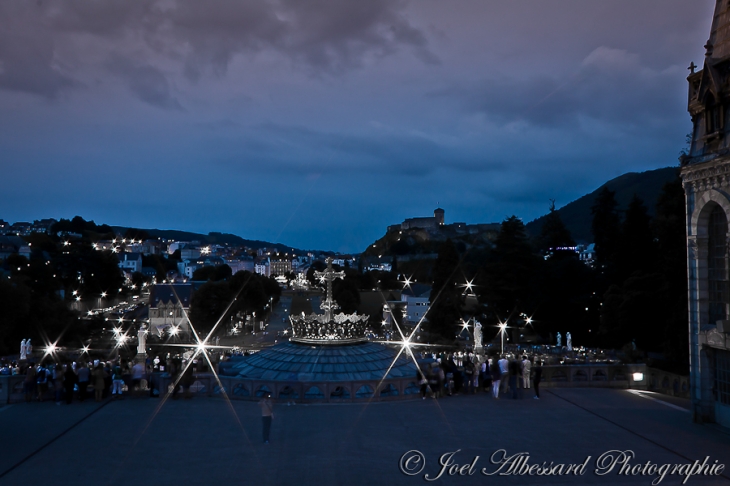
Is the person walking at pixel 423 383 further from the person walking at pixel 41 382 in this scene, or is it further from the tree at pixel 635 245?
the tree at pixel 635 245

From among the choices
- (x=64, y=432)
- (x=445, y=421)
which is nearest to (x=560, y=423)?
(x=445, y=421)

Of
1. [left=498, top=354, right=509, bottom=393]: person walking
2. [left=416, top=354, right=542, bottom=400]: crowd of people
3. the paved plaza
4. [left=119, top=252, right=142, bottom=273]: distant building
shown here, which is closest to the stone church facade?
the paved plaza

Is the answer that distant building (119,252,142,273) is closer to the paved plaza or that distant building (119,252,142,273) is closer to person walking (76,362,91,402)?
person walking (76,362,91,402)

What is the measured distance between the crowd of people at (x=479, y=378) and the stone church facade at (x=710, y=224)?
15.4 ft

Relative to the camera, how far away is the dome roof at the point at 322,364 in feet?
64.2

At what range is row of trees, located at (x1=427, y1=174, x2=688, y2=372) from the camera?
33.8 meters

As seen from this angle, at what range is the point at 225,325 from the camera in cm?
7856

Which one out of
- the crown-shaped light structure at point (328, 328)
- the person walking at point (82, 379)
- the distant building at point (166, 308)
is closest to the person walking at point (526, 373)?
the crown-shaped light structure at point (328, 328)

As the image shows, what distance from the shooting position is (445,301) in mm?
61125

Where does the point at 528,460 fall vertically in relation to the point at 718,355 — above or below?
below

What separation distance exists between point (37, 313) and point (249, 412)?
1747 inches

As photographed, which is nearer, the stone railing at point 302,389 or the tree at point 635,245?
the stone railing at point 302,389

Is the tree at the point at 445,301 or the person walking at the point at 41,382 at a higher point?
the tree at the point at 445,301

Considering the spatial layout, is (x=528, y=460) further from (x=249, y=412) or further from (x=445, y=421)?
(x=249, y=412)
